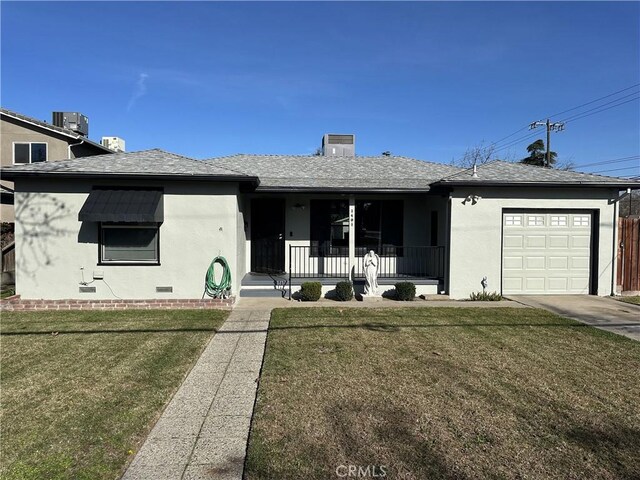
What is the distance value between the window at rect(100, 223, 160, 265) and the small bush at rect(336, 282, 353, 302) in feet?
13.9

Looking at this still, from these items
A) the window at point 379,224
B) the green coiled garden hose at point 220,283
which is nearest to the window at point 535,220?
the window at point 379,224

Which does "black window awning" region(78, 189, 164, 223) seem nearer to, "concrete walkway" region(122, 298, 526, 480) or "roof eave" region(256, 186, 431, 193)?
"roof eave" region(256, 186, 431, 193)

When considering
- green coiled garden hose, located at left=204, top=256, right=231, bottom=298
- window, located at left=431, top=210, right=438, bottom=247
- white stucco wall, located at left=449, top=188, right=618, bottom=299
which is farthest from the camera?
window, located at left=431, top=210, right=438, bottom=247

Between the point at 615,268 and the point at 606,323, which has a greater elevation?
the point at 615,268

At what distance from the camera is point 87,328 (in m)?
7.71

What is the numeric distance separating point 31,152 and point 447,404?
22.0 metres

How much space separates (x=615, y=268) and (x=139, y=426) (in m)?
11.9

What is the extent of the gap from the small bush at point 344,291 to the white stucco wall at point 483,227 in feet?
8.37

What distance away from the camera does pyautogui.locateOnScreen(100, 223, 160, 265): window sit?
9750mm

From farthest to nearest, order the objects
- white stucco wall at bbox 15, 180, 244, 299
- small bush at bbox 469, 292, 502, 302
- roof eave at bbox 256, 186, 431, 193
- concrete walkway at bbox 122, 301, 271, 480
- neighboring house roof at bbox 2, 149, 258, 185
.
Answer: roof eave at bbox 256, 186, 431, 193 < small bush at bbox 469, 292, 502, 302 < white stucco wall at bbox 15, 180, 244, 299 < neighboring house roof at bbox 2, 149, 258, 185 < concrete walkway at bbox 122, 301, 271, 480

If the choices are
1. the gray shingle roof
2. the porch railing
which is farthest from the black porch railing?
the gray shingle roof

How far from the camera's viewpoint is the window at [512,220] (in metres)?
11.1

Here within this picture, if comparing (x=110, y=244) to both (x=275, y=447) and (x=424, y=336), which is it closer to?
(x=424, y=336)

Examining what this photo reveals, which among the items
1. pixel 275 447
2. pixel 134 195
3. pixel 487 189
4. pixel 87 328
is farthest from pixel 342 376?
pixel 487 189
